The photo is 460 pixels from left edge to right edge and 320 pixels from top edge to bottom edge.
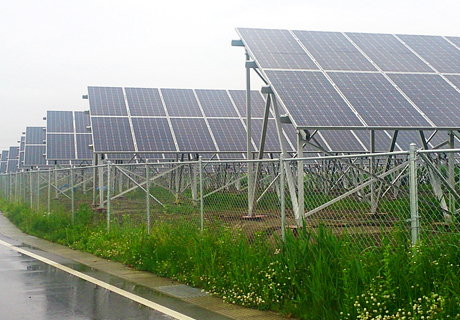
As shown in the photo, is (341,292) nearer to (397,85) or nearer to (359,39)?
(397,85)

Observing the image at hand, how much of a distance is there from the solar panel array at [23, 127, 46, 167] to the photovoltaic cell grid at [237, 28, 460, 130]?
3552 cm

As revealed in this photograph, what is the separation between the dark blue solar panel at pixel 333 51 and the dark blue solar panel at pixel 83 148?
22290 mm

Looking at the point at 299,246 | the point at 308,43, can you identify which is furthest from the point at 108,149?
the point at 299,246

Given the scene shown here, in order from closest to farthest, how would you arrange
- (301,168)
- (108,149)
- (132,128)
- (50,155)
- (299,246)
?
1. (299,246)
2. (301,168)
3. (108,149)
4. (132,128)
5. (50,155)

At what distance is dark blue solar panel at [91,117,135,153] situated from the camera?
76.1 ft

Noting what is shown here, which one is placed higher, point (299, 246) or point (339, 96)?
point (339, 96)

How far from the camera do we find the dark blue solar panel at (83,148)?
37719mm

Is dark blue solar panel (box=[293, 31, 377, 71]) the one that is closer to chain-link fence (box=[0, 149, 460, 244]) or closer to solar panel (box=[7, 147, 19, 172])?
chain-link fence (box=[0, 149, 460, 244])

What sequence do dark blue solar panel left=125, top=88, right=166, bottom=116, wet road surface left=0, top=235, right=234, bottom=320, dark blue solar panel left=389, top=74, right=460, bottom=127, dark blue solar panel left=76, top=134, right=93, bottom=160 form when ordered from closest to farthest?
wet road surface left=0, top=235, right=234, bottom=320 < dark blue solar panel left=389, top=74, right=460, bottom=127 < dark blue solar panel left=125, top=88, right=166, bottom=116 < dark blue solar panel left=76, top=134, right=93, bottom=160

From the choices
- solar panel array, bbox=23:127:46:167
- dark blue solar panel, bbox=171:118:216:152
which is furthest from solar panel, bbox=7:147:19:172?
dark blue solar panel, bbox=171:118:216:152

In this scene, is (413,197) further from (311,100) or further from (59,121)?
(59,121)

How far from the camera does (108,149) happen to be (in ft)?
75.7

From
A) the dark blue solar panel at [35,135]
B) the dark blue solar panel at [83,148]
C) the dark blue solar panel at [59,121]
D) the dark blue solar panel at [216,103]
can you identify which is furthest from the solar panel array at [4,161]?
the dark blue solar panel at [216,103]

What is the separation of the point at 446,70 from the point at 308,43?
3538 millimetres
